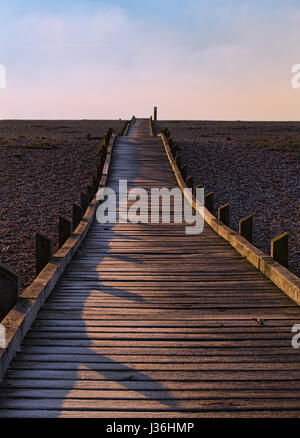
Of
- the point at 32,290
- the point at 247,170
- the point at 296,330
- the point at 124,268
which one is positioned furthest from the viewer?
the point at 247,170

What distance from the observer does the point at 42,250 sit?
6918 mm

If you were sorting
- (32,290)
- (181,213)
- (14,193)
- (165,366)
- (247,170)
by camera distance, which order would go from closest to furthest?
(165,366), (32,290), (181,213), (14,193), (247,170)

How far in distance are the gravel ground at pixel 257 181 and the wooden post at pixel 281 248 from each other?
3.70 meters

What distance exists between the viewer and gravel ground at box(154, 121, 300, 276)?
552 inches

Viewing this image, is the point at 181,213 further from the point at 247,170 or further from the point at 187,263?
the point at 247,170

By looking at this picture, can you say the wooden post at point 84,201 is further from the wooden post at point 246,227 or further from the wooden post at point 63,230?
the wooden post at point 246,227

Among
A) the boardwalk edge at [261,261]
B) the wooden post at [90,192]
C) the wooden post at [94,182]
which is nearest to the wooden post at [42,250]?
the boardwalk edge at [261,261]

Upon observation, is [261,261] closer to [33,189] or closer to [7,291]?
[7,291]

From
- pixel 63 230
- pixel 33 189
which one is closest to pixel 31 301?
pixel 63 230

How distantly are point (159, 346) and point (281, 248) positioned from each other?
2897 millimetres

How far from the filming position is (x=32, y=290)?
5789 millimetres

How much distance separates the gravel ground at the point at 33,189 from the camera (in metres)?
11.5

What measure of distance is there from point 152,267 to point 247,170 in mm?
14637
